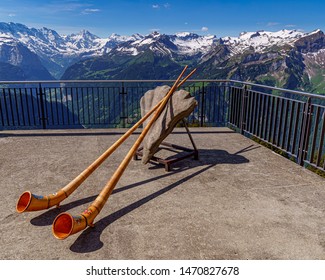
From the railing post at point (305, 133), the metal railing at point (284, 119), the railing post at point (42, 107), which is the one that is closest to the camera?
the metal railing at point (284, 119)

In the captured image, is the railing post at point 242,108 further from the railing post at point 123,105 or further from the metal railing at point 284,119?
the railing post at point 123,105

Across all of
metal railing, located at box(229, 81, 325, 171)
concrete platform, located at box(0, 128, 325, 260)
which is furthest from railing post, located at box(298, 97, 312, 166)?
concrete platform, located at box(0, 128, 325, 260)

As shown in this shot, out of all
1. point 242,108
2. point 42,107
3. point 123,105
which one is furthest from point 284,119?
point 42,107

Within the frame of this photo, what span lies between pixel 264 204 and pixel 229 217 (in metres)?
0.65

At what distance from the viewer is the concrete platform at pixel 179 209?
2.84 metres

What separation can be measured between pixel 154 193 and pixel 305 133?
10.0 feet

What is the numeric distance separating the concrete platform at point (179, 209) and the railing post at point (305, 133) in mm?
223

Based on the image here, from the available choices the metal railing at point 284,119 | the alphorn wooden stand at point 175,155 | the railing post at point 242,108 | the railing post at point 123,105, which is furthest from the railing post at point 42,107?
the railing post at point 242,108

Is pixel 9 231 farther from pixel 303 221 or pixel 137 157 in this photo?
pixel 303 221

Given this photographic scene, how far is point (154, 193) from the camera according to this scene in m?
4.10

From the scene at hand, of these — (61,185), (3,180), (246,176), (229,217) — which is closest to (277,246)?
(229,217)

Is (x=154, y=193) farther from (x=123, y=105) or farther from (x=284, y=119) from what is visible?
(x=123, y=105)

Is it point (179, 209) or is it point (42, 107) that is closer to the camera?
point (179, 209)

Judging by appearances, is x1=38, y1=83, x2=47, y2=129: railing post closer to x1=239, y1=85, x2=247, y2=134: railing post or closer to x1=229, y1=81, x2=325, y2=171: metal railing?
x1=229, y1=81, x2=325, y2=171: metal railing
